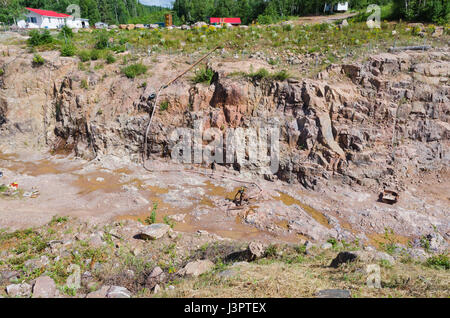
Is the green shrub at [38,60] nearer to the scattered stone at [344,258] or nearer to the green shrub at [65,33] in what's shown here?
the green shrub at [65,33]

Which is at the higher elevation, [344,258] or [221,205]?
[344,258]

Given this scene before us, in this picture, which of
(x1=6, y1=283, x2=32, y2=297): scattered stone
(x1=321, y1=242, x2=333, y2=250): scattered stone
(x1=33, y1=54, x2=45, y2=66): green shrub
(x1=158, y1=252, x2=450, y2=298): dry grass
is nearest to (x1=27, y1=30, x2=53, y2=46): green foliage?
(x1=33, y1=54, x2=45, y2=66): green shrub

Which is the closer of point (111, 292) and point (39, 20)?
point (111, 292)

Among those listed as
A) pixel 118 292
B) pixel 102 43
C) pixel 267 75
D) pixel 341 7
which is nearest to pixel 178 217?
pixel 118 292

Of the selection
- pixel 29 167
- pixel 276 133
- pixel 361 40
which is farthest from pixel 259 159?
pixel 29 167

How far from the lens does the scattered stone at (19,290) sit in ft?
19.8

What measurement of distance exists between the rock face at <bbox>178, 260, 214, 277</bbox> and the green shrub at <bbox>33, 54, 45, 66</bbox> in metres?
18.6

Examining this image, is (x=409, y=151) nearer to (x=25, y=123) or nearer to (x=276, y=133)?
(x=276, y=133)

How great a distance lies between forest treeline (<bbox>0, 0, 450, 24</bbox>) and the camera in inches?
752

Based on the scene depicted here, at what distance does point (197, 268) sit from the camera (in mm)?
6766

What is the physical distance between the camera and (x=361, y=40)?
54.0 ft

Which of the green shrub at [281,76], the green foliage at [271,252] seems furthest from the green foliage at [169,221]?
the green shrub at [281,76]

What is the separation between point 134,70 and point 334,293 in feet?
54.4

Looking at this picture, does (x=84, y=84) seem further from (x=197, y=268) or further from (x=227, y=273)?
(x=227, y=273)
